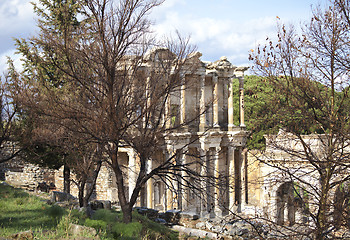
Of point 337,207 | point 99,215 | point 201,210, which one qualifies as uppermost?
point 337,207

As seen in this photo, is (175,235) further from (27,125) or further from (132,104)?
(27,125)

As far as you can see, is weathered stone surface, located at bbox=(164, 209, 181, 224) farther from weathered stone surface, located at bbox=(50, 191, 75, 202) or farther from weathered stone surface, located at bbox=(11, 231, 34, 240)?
weathered stone surface, located at bbox=(11, 231, 34, 240)

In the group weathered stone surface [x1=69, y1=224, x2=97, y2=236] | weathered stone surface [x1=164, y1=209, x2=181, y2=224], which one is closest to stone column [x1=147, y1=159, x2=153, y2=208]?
weathered stone surface [x1=164, y1=209, x2=181, y2=224]

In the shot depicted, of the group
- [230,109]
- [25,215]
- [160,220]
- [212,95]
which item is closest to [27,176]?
[160,220]

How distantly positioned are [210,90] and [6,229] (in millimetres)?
21798

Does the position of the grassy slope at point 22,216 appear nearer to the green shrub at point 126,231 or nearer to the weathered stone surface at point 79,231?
the weathered stone surface at point 79,231

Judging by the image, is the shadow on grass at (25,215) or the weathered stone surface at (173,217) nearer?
the shadow on grass at (25,215)

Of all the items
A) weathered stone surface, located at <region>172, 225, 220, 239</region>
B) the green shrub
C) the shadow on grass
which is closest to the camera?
the shadow on grass

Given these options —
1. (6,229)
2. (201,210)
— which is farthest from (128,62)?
(201,210)

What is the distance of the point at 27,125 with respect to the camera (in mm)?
17844

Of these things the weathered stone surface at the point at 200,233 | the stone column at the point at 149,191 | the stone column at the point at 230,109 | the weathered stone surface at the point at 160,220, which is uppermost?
the stone column at the point at 230,109

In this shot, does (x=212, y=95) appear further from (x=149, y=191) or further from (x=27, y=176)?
(x=27, y=176)

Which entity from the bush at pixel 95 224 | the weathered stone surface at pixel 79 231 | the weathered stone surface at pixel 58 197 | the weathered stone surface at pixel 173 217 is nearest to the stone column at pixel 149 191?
the weathered stone surface at pixel 173 217

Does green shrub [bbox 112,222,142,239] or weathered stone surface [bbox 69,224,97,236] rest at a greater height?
weathered stone surface [bbox 69,224,97,236]
